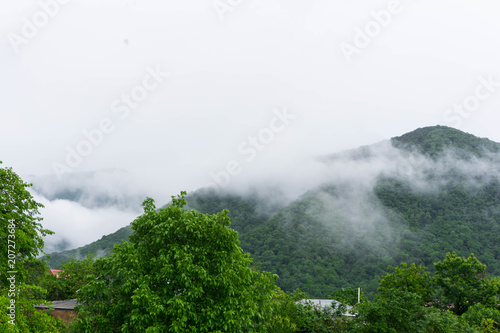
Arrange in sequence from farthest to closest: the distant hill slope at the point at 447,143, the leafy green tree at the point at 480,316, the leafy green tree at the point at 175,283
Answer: the distant hill slope at the point at 447,143, the leafy green tree at the point at 480,316, the leafy green tree at the point at 175,283

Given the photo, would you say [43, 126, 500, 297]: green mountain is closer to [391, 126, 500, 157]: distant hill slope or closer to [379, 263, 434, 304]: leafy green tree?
[391, 126, 500, 157]: distant hill slope

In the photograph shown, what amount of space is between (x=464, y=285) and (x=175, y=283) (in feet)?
84.1

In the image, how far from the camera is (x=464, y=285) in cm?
2841

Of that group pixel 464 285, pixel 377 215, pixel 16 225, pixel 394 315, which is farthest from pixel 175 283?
pixel 377 215

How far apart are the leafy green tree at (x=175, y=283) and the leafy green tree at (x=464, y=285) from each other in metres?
21.4

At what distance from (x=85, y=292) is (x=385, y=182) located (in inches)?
3521

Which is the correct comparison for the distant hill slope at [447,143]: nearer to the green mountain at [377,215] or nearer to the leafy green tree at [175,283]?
the green mountain at [377,215]

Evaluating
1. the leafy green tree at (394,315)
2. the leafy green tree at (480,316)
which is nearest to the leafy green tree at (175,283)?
the leafy green tree at (394,315)

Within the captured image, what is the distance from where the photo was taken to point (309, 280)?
56.1 m

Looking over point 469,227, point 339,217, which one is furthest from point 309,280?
point 469,227

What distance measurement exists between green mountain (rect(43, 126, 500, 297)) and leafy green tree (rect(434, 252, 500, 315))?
23.9 metres

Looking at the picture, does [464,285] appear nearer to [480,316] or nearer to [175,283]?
[480,316]

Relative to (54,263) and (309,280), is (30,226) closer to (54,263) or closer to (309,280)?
(309,280)

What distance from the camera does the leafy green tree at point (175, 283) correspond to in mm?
11148
